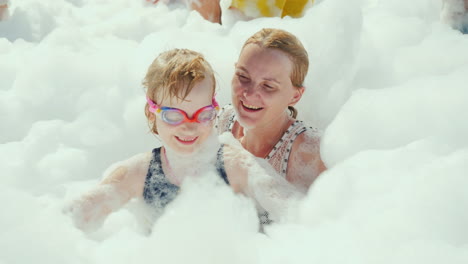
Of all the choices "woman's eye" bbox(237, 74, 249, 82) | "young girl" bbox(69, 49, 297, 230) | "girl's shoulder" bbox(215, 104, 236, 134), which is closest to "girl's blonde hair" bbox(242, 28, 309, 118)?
"woman's eye" bbox(237, 74, 249, 82)

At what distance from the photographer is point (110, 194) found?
182 cm

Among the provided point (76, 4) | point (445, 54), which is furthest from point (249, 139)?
point (76, 4)

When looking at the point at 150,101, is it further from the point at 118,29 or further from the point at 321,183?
the point at 118,29

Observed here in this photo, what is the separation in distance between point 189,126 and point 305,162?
517mm

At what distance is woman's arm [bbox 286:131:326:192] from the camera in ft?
6.59


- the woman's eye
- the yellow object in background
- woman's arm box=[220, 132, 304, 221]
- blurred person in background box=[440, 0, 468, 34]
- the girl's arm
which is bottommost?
the girl's arm

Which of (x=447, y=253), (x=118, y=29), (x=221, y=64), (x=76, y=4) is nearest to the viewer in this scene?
(x=447, y=253)

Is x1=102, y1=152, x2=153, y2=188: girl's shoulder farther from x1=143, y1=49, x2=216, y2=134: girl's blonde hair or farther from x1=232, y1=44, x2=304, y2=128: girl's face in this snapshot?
x1=232, y1=44, x2=304, y2=128: girl's face

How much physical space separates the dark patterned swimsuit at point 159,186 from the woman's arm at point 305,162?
1.03 ft

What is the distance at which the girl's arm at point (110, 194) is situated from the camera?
5.78 ft

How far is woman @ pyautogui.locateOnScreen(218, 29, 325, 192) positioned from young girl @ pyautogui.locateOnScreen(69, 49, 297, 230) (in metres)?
0.20

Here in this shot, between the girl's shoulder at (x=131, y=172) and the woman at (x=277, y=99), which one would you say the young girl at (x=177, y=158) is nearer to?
the girl's shoulder at (x=131, y=172)

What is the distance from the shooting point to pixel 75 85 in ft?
9.17

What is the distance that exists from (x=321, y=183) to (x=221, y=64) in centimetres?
104
